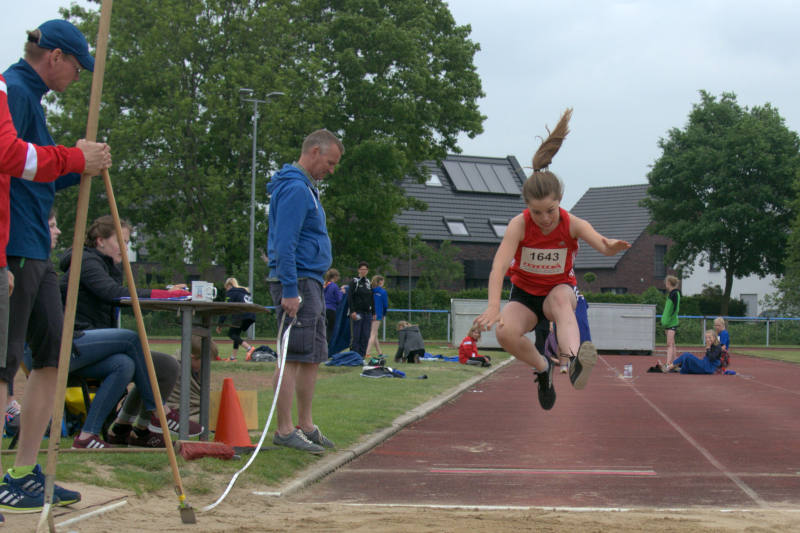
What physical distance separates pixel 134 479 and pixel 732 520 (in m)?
3.52

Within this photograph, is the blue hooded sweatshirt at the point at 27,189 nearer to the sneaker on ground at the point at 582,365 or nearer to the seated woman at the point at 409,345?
the sneaker on ground at the point at 582,365

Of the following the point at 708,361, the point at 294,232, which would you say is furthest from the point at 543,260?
the point at 708,361

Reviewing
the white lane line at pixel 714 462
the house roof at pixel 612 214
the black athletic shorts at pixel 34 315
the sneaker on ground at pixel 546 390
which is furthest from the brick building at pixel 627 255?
the black athletic shorts at pixel 34 315

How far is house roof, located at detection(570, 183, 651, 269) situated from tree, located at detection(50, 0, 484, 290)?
22.8m

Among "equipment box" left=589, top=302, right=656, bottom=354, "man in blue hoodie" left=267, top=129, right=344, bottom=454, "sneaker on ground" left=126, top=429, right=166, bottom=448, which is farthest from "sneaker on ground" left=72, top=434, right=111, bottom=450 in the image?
"equipment box" left=589, top=302, right=656, bottom=354

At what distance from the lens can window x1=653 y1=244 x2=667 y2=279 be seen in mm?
59812

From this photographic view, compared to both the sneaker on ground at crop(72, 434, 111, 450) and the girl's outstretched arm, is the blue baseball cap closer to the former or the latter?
the sneaker on ground at crop(72, 434, 111, 450)

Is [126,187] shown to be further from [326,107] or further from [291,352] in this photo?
[291,352]

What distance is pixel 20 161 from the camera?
14.5 ft

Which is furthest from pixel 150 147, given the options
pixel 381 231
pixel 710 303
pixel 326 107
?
pixel 710 303

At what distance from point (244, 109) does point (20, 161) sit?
3298 centimetres

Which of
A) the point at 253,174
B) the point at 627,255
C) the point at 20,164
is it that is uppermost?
the point at 253,174

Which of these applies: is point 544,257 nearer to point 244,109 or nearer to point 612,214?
point 244,109

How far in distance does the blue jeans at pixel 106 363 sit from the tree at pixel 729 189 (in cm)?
4791
